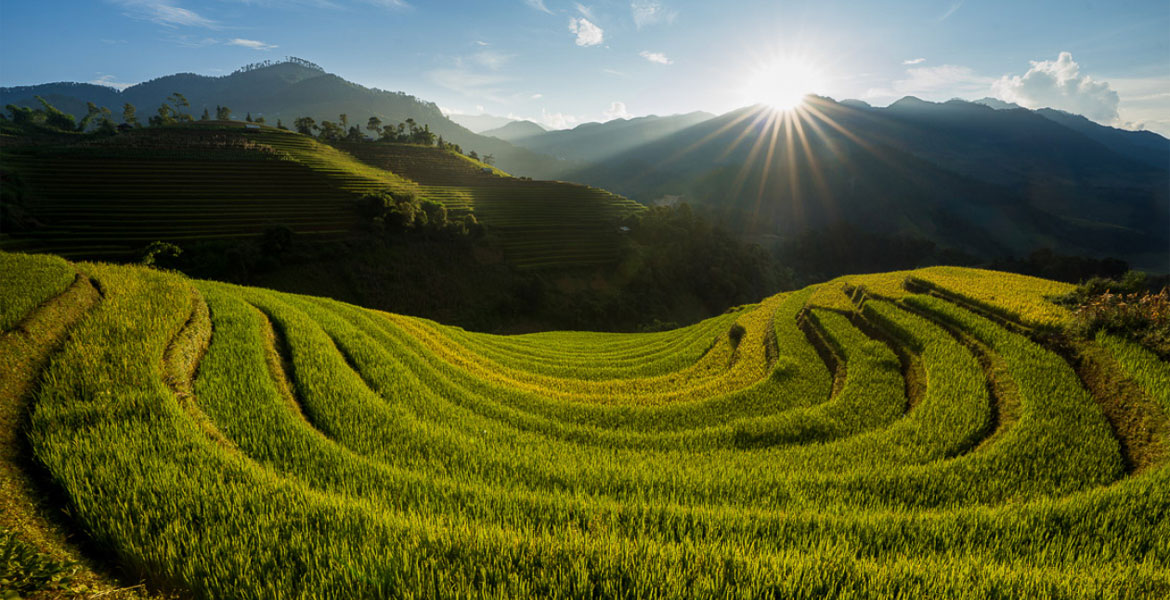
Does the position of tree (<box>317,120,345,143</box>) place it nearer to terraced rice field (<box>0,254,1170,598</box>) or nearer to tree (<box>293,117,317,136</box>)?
tree (<box>293,117,317,136</box>)

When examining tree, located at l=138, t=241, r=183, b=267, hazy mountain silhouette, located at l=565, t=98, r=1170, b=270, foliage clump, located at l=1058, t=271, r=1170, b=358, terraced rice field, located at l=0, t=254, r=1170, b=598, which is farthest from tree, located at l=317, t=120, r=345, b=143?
foliage clump, located at l=1058, t=271, r=1170, b=358

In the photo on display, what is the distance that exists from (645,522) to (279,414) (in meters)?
5.60

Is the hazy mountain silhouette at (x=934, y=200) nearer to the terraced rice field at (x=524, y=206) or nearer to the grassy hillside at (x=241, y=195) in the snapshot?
the terraced rice field at (x=524, y=206)

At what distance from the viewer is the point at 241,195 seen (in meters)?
51.5

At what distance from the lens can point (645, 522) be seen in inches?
165

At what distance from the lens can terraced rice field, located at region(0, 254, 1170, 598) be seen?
312cm

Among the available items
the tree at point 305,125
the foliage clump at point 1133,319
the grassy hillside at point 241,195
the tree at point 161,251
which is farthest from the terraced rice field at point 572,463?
the tree at point 305,125

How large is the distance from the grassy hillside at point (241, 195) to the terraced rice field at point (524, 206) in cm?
26

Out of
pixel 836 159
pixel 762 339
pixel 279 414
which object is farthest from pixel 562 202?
pixel 836 159

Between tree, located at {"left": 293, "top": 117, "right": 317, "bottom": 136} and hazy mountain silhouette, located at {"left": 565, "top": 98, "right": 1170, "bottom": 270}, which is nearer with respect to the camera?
tree, located at {"left": 293, "top": 117, "right": 317, "bottom": 136}

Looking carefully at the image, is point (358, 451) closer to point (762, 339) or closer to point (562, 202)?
point (762, 339)

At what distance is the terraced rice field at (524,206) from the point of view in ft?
192

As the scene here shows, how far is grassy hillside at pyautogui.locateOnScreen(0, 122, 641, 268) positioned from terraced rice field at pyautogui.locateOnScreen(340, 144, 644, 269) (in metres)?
0.26

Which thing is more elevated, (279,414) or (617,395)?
(279,414)
